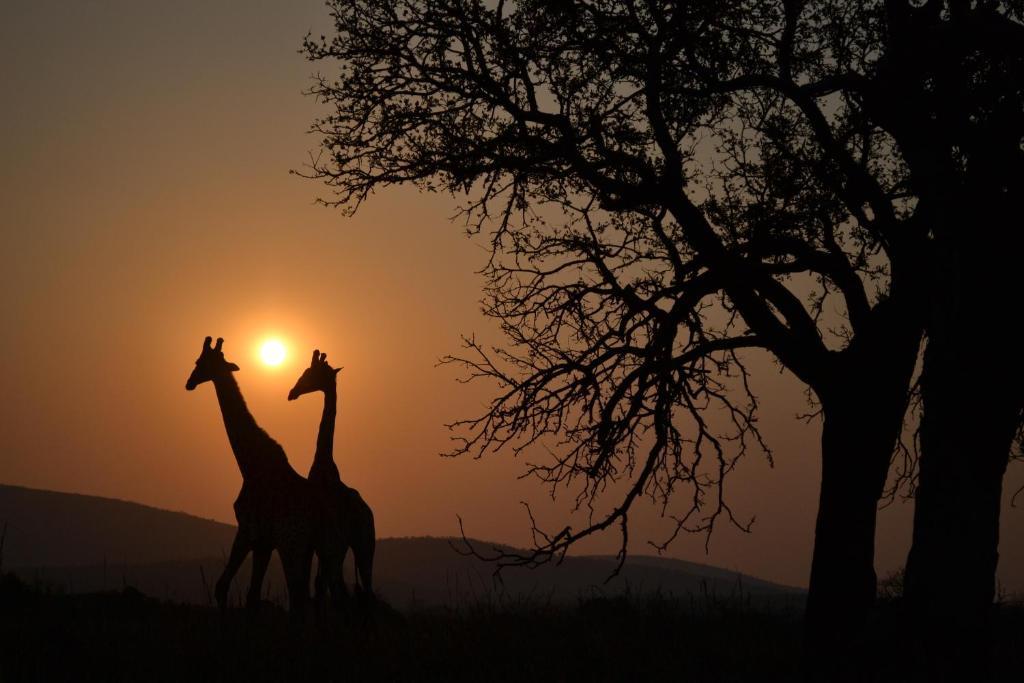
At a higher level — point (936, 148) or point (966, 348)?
point (936, 148)

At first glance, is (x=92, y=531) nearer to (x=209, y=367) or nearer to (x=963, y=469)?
(x=209, y=367)

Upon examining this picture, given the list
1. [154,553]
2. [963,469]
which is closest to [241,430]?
[963,469]

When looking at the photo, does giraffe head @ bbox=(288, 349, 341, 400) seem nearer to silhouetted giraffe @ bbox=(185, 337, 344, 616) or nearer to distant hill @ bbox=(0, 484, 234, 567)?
silhouetted giraffe @ bbox=(185, 337, 344, 616)

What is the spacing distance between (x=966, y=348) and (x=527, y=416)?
499 centimetres

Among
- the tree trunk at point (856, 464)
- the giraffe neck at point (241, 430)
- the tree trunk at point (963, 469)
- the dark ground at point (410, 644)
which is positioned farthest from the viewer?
the giraffe neck at point (241, 430)

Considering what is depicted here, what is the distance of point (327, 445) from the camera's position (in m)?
14.7

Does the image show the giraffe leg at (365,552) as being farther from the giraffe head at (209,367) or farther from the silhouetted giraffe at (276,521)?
the giraffe head at (209,367)

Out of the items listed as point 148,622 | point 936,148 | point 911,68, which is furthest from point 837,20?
point 148,622

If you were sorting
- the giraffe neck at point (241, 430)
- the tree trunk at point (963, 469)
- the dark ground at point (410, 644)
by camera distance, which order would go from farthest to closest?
the giraffe neck at point (241, 430), the dark ground at point (410, 644), the tree trunk at point (963, 469)

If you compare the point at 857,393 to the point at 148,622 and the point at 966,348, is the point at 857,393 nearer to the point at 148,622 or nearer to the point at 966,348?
the point at 966,348

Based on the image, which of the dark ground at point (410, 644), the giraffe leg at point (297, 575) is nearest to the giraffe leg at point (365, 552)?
the dark ground at point (410, 644)

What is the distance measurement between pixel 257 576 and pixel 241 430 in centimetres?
200

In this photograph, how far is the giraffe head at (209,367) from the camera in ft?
48.9

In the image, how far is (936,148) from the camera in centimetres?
1107
